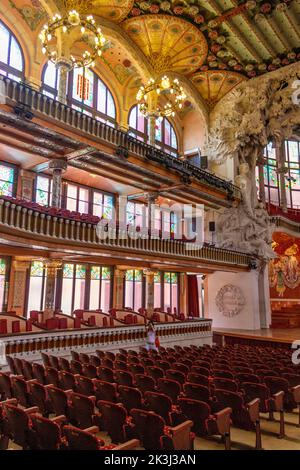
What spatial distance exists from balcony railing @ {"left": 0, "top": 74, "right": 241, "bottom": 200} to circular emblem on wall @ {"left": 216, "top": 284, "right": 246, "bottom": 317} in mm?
6579

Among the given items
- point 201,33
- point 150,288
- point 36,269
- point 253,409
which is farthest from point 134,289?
point 253,409

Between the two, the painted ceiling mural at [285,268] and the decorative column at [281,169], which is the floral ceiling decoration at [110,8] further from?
the painted ceiling mural at [285,268]

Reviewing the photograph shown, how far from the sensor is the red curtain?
2250 cm

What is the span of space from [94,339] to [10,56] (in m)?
11.7

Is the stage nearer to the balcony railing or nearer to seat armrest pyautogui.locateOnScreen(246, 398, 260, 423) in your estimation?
the balcony railing

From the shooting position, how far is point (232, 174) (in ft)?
75.2

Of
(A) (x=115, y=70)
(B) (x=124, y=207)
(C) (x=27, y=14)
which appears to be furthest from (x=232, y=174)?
(C) (x=27, y=14)

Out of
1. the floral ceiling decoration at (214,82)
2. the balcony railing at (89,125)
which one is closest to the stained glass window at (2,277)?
the balcony railing at (89,125)

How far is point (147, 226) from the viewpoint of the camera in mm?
19922

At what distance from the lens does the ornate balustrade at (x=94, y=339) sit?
363 inches

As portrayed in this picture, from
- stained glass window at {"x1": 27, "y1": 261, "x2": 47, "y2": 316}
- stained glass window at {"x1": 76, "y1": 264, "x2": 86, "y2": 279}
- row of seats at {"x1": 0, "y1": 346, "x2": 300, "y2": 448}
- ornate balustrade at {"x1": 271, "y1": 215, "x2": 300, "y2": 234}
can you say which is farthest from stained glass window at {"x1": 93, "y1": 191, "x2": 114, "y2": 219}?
row of seats at {"x1": 0, "y1": 346, "x2": 300, "y2": 448}

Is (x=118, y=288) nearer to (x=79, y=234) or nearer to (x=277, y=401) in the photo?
(x=79, y=234)

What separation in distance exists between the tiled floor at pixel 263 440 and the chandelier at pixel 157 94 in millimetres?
12652
